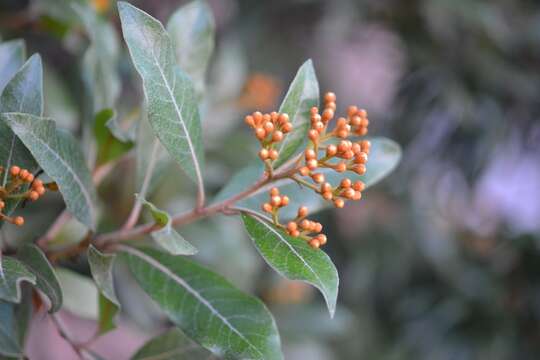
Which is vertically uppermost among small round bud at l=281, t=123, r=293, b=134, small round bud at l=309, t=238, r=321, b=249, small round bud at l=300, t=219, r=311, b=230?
small round bud at l=281, t=123, r=293, b=134

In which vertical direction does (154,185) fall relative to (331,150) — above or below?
below

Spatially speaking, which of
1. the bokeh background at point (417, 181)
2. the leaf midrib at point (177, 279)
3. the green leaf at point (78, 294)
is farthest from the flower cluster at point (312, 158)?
the bokeh background at point (417, 181)

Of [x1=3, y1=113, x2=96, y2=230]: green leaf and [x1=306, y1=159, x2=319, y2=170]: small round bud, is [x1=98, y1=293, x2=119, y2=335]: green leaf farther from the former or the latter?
[x1=306, y1=159, x2=319, y2=170]: small round bud

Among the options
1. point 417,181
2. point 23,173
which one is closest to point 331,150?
point 23,173

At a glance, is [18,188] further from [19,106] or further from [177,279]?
[177,279]

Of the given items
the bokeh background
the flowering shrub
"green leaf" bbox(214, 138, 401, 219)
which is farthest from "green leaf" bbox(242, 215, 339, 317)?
the bokeh background

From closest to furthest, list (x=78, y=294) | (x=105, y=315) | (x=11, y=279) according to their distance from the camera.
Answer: (x=11, y=279)
(x=105, y=315)
(x=78, y=294)
